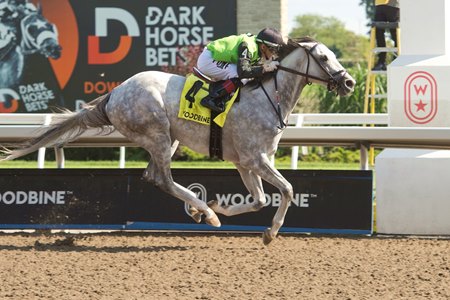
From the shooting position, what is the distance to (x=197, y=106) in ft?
29.4

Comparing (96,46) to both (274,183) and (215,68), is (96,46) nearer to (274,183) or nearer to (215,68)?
(215,68)

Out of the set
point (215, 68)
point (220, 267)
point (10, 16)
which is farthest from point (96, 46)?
point (220, 267)

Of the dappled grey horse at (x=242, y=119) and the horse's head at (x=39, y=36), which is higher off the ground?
the horse's head at (x=39, y=36)

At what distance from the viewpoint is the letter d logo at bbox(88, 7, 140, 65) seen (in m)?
19.7

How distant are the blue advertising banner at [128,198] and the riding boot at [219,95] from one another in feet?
5.51

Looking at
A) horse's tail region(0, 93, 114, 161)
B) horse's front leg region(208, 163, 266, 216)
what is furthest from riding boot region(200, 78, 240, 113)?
horse's tail region(0, 93, 114, 161)

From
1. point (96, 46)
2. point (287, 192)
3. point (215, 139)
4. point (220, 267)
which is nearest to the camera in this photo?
point (220, 267)

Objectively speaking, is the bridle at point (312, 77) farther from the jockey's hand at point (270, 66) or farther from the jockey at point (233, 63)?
the jockey at point (233, 63)

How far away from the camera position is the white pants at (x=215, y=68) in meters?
8.97

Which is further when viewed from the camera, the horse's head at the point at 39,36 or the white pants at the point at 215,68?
the horse's head at the point at 39,36

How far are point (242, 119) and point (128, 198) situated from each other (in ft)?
6.63

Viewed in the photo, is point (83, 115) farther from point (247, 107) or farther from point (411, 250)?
point (411, 250)

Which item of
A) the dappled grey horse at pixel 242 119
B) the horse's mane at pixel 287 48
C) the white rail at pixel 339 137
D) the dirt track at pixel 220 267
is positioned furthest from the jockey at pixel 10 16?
the horse's mane at pixel 287 48

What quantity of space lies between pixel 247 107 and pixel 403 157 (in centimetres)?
210
